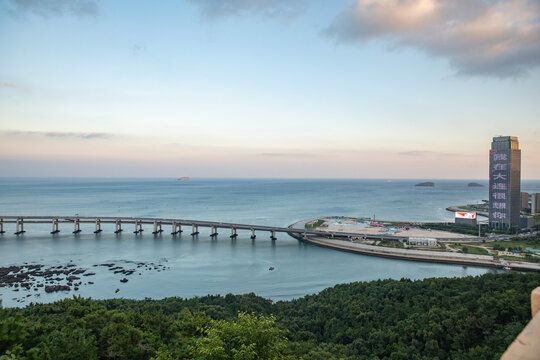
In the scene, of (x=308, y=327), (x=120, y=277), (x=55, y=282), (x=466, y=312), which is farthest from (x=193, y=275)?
(x=466, y=312)

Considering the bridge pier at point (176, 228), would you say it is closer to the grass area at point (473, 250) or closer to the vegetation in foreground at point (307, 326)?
the vegetation in foreground at point (307, 326)

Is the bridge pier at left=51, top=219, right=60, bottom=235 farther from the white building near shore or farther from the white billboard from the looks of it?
the white billboard

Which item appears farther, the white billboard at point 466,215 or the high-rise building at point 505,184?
the white billboard at point 466,215

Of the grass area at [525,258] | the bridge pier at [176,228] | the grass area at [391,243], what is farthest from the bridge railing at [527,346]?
the bridge pier at [176,228]

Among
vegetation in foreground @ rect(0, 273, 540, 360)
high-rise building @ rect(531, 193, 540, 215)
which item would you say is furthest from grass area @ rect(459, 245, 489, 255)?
high-rise building @ rect(531, 193, 540, 215)

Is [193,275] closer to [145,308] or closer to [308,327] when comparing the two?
[145,308]

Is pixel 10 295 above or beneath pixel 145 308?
beneath

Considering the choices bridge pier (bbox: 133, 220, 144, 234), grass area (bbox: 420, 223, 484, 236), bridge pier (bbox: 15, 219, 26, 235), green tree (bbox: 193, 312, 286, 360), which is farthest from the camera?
bridge pier (bbox: 133, 220, 144, 234)
